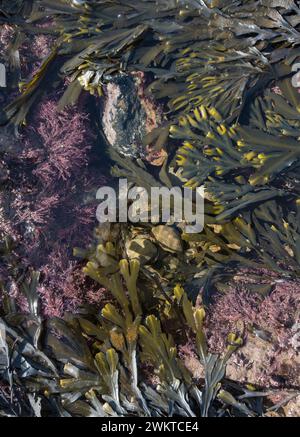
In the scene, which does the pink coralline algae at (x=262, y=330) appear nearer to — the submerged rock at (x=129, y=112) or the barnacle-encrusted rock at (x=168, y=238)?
the barnacle-encrusted rock at (x=168, y=238)

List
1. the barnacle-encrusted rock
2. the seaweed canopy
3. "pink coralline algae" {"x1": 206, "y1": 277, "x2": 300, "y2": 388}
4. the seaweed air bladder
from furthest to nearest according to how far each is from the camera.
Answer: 1. the barnacle-encrusted rock
2. the seaweed canopy
3. the seaweed air bladder
4. "pink coralline algae" {"x1": 206, "y1": 277, "x2": 300, "y2": 388}

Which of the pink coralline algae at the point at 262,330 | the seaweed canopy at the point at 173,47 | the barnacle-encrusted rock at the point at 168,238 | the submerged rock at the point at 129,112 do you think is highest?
the seaweed canopy at the point at 173,47

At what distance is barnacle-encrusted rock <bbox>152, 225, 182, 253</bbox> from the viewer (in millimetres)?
2752

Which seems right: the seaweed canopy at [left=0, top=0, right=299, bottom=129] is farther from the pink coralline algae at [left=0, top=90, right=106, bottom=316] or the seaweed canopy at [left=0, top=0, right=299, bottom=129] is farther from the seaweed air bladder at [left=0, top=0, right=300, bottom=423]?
the pink coralline algae at [left=0, top=90, right=106, bottom=316]

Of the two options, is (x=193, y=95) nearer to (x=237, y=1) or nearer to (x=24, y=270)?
(x=237, y=1)

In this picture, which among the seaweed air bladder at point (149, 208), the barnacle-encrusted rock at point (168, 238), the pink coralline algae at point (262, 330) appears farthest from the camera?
the barnacle-encrusted rock at point (168, 238)

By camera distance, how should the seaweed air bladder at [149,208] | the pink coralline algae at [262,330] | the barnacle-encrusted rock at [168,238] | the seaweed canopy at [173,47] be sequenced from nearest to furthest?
the pink coralline algae at [262,330] → the seaweed air bladder at [149,208] → the seaweed canopy at [173,47] → the barnacle-encrusted rock at [168,238]

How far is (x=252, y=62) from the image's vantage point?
262 centimetres

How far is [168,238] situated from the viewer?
2764mm

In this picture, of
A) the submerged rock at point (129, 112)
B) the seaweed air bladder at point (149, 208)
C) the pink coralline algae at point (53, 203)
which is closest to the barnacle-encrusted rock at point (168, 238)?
the seaweed air bladder at point (149, 208)

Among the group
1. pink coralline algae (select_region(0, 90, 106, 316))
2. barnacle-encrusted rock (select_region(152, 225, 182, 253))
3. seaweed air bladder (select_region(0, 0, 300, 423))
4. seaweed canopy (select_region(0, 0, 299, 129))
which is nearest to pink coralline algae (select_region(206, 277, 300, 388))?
seaweed air bladder (select_region(0, 0, 300, 423))

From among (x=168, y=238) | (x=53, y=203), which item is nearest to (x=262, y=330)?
(x=168, y=238)

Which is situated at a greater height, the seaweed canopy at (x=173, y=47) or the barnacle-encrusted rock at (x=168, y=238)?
the seaweed canopy at (x=173, y=47)

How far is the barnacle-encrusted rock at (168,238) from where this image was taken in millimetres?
2752
